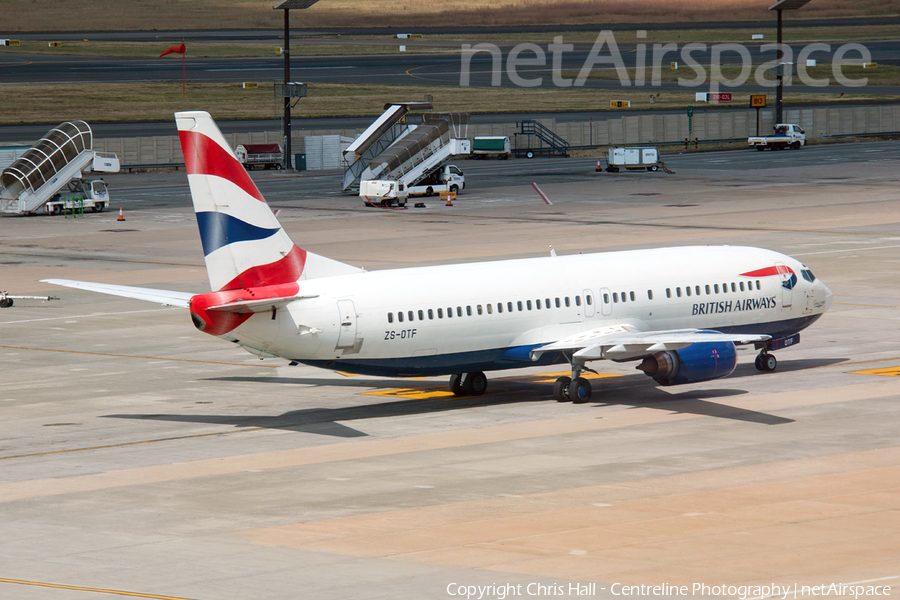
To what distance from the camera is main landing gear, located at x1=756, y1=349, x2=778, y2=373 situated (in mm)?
43125

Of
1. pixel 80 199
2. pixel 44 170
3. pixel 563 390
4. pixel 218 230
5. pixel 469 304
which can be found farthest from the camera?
pixel 80 199

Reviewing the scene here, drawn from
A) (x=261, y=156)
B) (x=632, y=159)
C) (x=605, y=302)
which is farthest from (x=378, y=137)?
(x=605, y=302)

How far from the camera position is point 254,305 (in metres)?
34.0

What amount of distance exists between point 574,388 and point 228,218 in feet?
37.0

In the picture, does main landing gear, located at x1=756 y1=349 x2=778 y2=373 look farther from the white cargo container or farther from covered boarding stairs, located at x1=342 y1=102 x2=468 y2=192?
the white cargo container

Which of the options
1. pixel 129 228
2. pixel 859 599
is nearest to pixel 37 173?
pixel 129 228

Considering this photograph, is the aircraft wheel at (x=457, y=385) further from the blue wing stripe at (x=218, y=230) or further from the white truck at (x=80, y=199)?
the white truck at (x=80, y=199)

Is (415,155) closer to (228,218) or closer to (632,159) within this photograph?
(632,159)

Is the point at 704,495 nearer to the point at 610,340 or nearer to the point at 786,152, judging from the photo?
the point at 610,340

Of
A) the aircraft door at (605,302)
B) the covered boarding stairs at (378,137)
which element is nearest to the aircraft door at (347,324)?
the aircraft door at (605,302)

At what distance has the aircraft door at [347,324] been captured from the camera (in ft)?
115

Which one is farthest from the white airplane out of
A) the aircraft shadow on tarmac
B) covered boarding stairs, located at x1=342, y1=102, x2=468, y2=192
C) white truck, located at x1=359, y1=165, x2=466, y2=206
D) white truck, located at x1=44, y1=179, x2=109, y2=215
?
covered boarding stairs, located at x1=342, y1=102, x2=468, y2=192

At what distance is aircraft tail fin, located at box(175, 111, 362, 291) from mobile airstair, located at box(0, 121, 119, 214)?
222 ft

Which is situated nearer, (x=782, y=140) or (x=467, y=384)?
(x=467, y=384)
